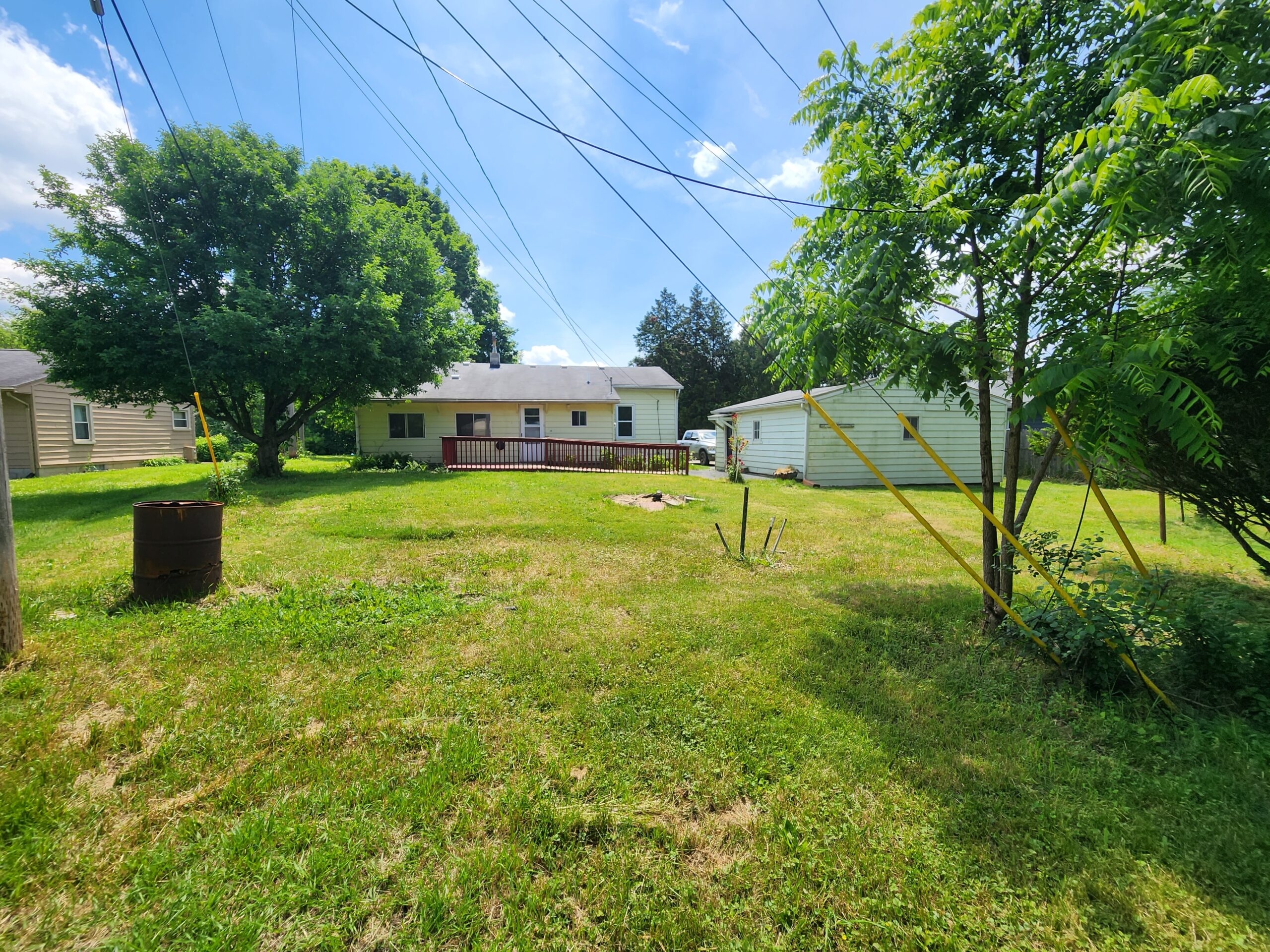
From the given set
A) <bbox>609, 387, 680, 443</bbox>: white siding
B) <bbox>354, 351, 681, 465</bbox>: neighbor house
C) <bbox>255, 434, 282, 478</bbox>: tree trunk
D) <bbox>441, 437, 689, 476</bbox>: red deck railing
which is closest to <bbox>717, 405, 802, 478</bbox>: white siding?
<bbox>441, 437, 689, 476</bbox>: red deck railing

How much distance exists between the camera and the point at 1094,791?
2.27 meters

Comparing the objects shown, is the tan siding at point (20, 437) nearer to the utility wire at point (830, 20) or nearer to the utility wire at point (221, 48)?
the utility wire at point (221, 48)

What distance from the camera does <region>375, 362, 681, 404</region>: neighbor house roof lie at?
1805 cm

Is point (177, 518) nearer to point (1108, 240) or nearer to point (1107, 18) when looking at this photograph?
point (1108, 240)

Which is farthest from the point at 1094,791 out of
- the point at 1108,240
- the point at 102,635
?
the point at 102,635

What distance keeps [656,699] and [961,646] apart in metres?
2.60

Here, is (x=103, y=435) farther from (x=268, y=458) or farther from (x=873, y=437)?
(x=873, y=437)

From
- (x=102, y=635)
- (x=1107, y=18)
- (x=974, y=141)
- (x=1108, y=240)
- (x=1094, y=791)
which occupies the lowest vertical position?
(x=1094, y=791)

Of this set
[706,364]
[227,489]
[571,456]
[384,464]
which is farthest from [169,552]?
[706,364]

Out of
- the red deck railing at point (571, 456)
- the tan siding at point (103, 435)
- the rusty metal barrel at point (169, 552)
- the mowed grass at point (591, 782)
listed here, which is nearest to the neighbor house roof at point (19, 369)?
the tan siding at point (103, 435)

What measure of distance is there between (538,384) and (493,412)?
231cm

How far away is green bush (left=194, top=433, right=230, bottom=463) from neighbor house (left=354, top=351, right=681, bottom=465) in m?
7.13

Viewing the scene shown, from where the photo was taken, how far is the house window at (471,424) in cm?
1853

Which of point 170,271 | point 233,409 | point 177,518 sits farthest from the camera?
point 233,409
